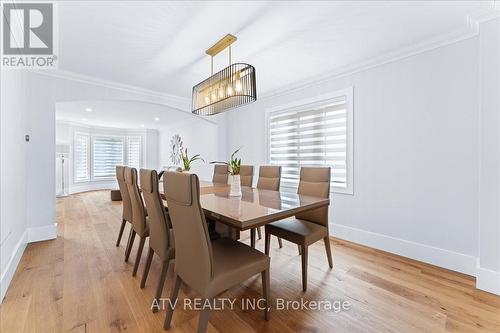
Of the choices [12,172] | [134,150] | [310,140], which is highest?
[134,150]

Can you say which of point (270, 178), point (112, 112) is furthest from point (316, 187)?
point (112, 112)

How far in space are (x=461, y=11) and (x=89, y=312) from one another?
3.97 meters

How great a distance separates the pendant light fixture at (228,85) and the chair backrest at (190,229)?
1267 mm

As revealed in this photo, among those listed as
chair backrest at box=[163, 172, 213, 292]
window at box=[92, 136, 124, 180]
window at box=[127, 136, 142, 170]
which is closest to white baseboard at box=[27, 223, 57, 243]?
chair backrest at box=[163, 172, 213, 292]

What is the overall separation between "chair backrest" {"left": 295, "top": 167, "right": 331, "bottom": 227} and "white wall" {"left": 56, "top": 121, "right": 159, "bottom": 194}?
7.78m

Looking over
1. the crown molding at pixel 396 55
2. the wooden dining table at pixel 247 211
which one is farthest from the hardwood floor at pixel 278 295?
the crown molding at pixel 396 55

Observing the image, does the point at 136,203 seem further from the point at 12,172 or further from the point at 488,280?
the point at 488,280

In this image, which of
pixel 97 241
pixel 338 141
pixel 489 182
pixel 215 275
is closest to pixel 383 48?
pixel 338 141

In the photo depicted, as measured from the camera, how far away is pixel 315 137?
11.6 ft

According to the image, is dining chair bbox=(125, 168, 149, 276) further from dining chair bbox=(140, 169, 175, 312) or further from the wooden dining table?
the wooden dining table

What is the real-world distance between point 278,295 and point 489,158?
2248 millimetres

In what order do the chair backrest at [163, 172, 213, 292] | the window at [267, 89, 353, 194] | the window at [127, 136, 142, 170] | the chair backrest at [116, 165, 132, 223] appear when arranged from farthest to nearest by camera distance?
the window at [127, 136, 142, 170], the window at [267, 89, 353, 194], the chair backrest at [116, 165, 132, 223], the chair backrest at [163, 172, 213, 292]

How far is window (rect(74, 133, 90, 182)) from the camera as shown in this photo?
739 cm

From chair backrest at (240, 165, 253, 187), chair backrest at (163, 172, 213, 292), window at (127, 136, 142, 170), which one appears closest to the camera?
chair backrest at (163, 172, 213, 292)
